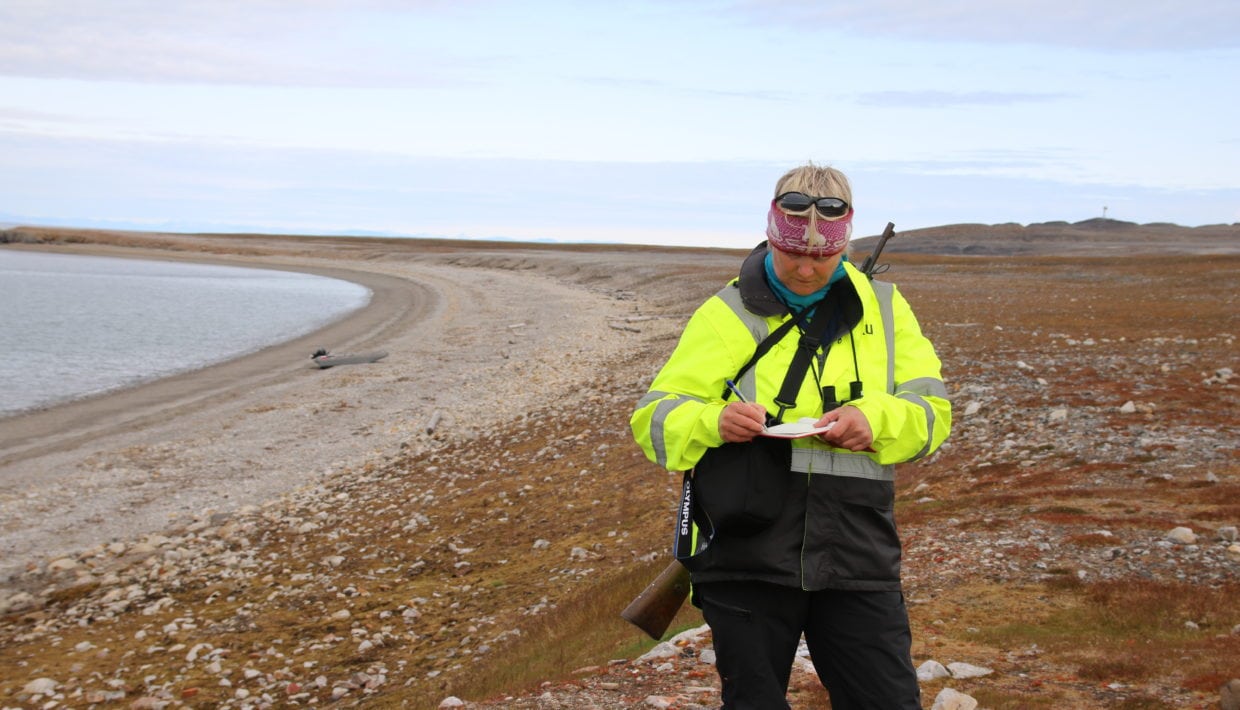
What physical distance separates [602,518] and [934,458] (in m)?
4.01

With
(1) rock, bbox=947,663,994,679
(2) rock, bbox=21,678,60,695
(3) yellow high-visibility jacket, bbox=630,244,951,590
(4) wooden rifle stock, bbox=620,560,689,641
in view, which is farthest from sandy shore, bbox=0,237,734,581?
(3) yellow high-visibility jacket, bbox=630,244,951,590

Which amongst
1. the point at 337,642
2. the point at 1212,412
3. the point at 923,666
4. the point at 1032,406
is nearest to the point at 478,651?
the point at 337,642

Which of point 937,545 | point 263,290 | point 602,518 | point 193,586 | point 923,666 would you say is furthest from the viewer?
point 263,290

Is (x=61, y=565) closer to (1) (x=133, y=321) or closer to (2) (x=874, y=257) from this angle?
(2) (x=874, y=257)

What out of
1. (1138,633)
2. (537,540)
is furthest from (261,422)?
(1138,633)

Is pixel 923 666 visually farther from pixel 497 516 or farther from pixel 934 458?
pixel 497 516

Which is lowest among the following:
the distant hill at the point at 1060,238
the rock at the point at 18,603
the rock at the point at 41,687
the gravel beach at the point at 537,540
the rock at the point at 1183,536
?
the rock at the point at 18,603

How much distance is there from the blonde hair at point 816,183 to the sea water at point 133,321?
1029 inches

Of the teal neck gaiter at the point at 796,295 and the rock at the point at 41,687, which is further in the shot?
the rock at the point at 41,687

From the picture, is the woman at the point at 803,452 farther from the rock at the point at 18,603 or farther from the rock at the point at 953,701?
the rock at the point at 18,603

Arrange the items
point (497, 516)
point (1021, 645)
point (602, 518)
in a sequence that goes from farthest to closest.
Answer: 1. point (497, 516)
2. point (602, 518)
3. point (1021, 645)

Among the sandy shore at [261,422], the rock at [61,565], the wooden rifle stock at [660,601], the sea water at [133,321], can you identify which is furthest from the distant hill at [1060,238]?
the wooden rifle stock at [660,601]

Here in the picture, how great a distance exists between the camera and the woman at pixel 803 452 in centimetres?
360

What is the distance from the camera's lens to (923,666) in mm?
5969
